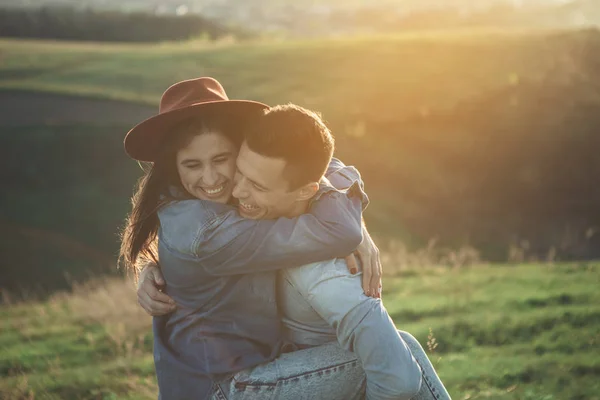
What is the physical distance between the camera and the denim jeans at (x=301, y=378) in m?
2.95

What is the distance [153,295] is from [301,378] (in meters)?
0.82

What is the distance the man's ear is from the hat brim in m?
0.51

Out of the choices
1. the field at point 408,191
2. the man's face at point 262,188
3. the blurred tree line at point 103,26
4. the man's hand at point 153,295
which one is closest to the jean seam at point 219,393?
the man's hand at point 153,295

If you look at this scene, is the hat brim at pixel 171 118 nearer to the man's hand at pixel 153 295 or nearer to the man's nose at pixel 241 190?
the man's nose at pixel 241 190

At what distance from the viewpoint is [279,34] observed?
4788 cm

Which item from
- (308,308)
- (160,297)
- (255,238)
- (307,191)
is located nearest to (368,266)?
(308,308)

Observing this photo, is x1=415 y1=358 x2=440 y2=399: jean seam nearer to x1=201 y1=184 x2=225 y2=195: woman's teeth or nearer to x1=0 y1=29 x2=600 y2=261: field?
x1=201 y1=184 x2=225 y2=195: woman's teeth

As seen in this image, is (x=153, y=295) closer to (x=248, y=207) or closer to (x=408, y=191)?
(x=248, y=207)

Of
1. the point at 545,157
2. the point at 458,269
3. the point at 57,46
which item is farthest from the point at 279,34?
the point at 458,269

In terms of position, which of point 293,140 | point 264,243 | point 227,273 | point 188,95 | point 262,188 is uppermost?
point 188,95

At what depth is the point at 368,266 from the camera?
303 cm

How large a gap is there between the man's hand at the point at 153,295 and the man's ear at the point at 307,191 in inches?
31.8

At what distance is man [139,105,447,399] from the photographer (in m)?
2.69

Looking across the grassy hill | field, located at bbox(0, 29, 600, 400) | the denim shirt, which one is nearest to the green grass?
field, located at bbox(0, 29, 600, 400)
